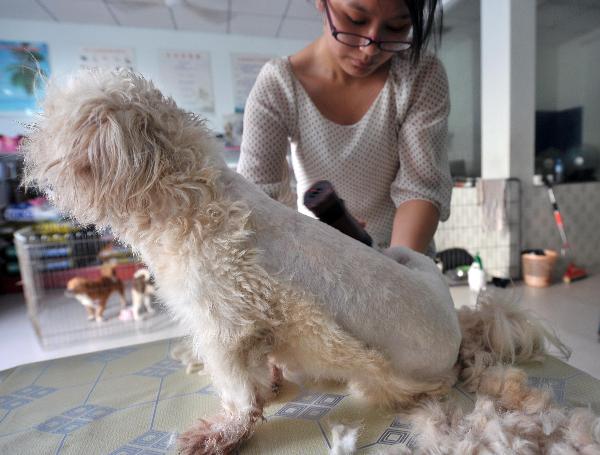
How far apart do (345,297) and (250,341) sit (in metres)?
0.13

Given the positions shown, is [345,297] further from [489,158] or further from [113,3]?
[113,3]

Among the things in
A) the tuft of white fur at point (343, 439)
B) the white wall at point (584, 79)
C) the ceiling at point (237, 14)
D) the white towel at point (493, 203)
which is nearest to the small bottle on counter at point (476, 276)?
the white towel at point (493, 203)

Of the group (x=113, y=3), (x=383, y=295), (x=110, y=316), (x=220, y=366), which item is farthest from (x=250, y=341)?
(x=113, y=3)

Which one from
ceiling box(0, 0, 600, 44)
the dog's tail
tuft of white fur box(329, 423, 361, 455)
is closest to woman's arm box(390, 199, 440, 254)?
the dog's tail

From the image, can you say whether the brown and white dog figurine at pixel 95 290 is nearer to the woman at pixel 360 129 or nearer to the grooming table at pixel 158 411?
the grooming table at pixel 158 411

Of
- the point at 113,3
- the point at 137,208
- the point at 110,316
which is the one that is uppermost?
the point at 113,3

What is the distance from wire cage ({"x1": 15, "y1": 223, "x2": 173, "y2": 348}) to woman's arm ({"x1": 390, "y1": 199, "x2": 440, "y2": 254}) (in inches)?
51.4

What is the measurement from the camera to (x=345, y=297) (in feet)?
1.50

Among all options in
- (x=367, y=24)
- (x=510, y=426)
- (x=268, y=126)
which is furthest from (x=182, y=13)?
(x=510, y=426)

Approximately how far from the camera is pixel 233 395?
1.61ft

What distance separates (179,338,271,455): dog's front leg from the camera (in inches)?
18.2

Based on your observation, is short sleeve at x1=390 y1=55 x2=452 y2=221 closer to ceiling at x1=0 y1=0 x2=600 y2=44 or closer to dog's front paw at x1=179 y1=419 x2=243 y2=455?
dog's front paw at x1=179 y1=419 x2=243 y2=455

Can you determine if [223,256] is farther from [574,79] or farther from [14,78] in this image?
[14,78]

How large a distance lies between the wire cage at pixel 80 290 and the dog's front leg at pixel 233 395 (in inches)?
51.3
